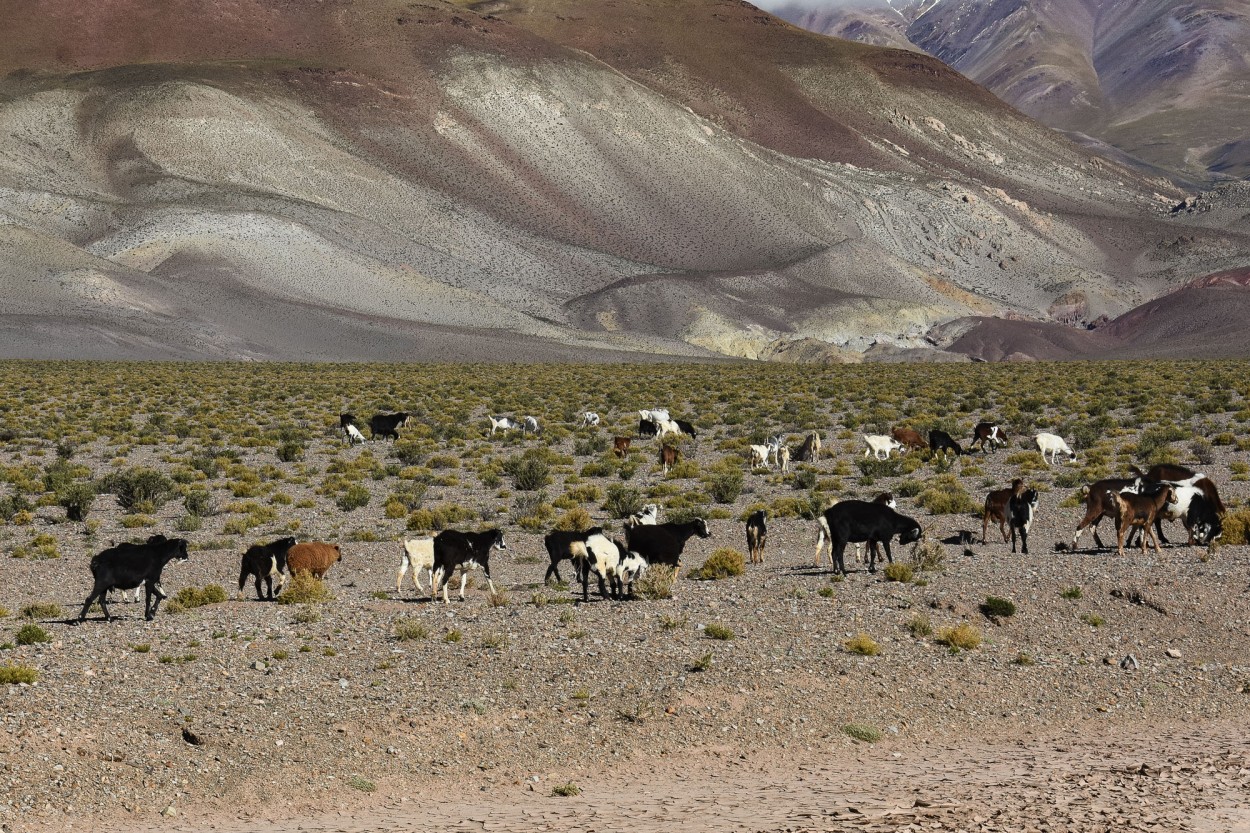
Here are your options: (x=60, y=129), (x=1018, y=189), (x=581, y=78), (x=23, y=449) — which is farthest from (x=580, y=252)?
(x=23, y=449)

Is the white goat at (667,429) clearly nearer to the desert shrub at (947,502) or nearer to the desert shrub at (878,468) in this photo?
the desert shrub at (878,468)

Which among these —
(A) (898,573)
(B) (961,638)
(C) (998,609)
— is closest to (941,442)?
(A) (898,573)

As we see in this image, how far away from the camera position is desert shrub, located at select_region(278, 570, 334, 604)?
1547cm

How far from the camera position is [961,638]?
13336 millimetres

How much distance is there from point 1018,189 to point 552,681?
18889 cm

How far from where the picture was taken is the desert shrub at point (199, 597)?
1529cm

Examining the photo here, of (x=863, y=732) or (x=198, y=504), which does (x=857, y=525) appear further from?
(x=198, y=504)

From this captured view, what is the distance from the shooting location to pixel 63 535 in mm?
21891

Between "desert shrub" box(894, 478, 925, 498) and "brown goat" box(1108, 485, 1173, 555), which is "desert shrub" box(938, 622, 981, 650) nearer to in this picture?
"brown goat" box(1108, 485, 1173, 555)

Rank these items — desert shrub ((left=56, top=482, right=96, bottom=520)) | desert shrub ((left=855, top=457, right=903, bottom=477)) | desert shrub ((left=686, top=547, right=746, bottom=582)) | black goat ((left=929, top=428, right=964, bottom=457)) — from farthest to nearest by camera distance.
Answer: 1. black goat ((left=929, top=428, right=964, bottom=457))
2. desert shrub ((left=855, top=457, right=903, bottom=477))
3. desert shrub ((left=56, top=482, right=96, bottom=520))
4. desert shrub ((left=686, top=547, right=746, bottom=582))

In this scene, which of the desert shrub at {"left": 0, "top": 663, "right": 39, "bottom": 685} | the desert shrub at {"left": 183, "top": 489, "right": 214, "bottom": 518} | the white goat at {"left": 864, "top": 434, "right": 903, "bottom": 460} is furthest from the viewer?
the white goat at {"left": 864, "top": 434, "right": 903, "bottom": 460}

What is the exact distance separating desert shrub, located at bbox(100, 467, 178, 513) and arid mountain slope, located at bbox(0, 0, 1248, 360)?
67345mm

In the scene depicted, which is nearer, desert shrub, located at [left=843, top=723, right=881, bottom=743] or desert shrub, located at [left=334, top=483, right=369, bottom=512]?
desert shrub, located at [left=843, top=723, right=881, bottom=743]

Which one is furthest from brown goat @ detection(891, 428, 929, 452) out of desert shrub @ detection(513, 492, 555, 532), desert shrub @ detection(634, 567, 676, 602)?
desert shrub @ detection(634, 567, 676, 602)
